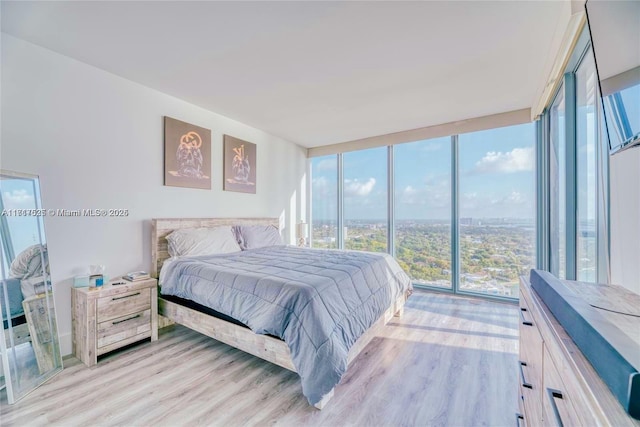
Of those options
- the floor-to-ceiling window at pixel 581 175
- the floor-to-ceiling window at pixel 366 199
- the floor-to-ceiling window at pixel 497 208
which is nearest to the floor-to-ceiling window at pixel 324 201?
the floor-to-ceiling window at pixel 366 199

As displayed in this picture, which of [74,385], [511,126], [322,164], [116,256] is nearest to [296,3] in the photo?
[116,256]

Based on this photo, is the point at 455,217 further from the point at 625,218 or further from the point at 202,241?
the point at 202,241

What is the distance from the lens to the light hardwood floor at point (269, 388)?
155 cm

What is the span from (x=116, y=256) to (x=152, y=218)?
496 millimetres

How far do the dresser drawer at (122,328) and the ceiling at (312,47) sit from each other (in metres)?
2.25

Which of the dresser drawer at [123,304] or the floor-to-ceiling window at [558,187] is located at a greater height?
the floor-to-ceiling window at [558,187]

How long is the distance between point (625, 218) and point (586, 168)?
851mm

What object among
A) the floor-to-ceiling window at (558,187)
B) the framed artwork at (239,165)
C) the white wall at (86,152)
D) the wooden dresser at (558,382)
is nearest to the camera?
the wooden dresser at (558,382)

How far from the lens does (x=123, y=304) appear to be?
2262mm

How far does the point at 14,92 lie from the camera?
2.02 metres

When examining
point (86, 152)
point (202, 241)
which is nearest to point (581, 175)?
point (202, 241)

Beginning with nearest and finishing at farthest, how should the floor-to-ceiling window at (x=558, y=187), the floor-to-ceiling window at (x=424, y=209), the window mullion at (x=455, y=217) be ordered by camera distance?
the floor-to-ceiling window at (x=558, y=187) < the window mullion at (x=455, y=217) < the floor-to-ceiling window at (x=424, y=209)

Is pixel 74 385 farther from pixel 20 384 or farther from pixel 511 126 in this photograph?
pixel 511 126

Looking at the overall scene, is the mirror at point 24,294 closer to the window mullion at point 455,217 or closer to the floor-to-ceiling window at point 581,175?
the floor-to-ceiling window at point 581,175
